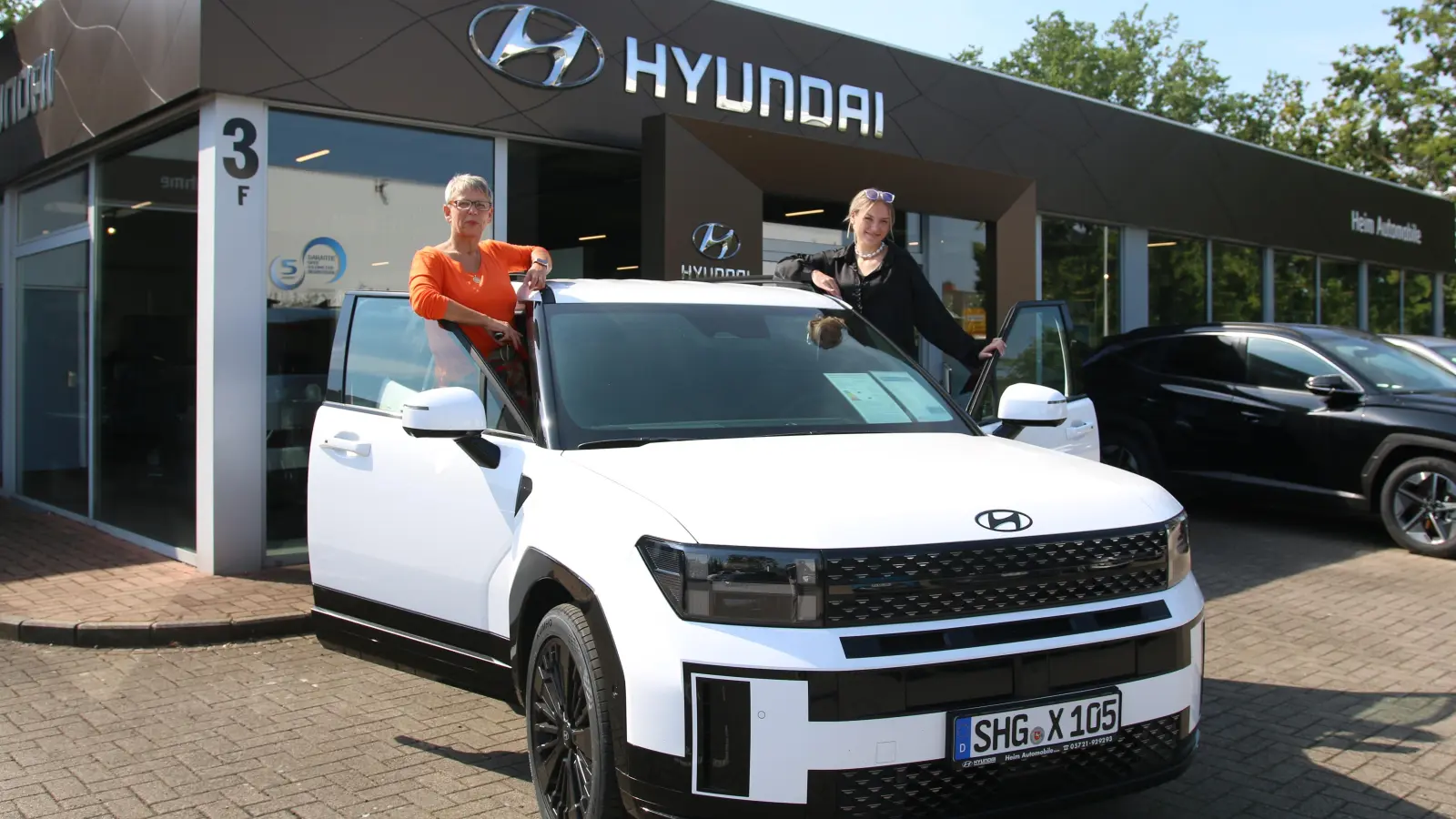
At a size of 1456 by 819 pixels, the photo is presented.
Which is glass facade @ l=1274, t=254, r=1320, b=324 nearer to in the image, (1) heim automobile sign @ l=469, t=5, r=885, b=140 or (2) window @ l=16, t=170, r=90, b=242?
(1) heim automobile sign @ l=469, t=5, r=885, b=140

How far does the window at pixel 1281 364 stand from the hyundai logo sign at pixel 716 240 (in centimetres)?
450

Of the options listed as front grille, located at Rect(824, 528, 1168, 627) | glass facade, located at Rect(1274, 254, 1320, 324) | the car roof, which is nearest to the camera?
front grille, located at Rect(824, 528, 1168, 627)

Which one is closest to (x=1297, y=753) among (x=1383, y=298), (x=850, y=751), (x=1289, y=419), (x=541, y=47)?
(x=850, y=751)

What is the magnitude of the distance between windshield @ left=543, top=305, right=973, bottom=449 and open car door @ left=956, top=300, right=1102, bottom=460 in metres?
1.09

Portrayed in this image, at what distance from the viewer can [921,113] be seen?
12500 millimetres

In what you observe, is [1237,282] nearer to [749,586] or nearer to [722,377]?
[722,377]

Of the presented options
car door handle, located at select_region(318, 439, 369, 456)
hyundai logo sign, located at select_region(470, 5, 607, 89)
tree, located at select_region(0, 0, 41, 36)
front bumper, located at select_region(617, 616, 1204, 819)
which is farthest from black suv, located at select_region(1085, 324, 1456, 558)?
tree, located at select_region(0, 0, 41, 36)

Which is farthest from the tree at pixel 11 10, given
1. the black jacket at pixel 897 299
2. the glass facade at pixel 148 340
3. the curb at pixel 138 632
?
the black jacket at pixel 897 299

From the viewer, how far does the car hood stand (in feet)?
9.57

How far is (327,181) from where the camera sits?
8383mm

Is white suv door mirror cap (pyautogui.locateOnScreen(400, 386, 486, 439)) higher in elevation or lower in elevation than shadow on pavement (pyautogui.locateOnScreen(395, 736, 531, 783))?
higher

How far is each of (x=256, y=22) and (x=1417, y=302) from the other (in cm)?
2457

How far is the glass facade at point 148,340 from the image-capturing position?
8383mm

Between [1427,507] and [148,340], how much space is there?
9736 millimetres
